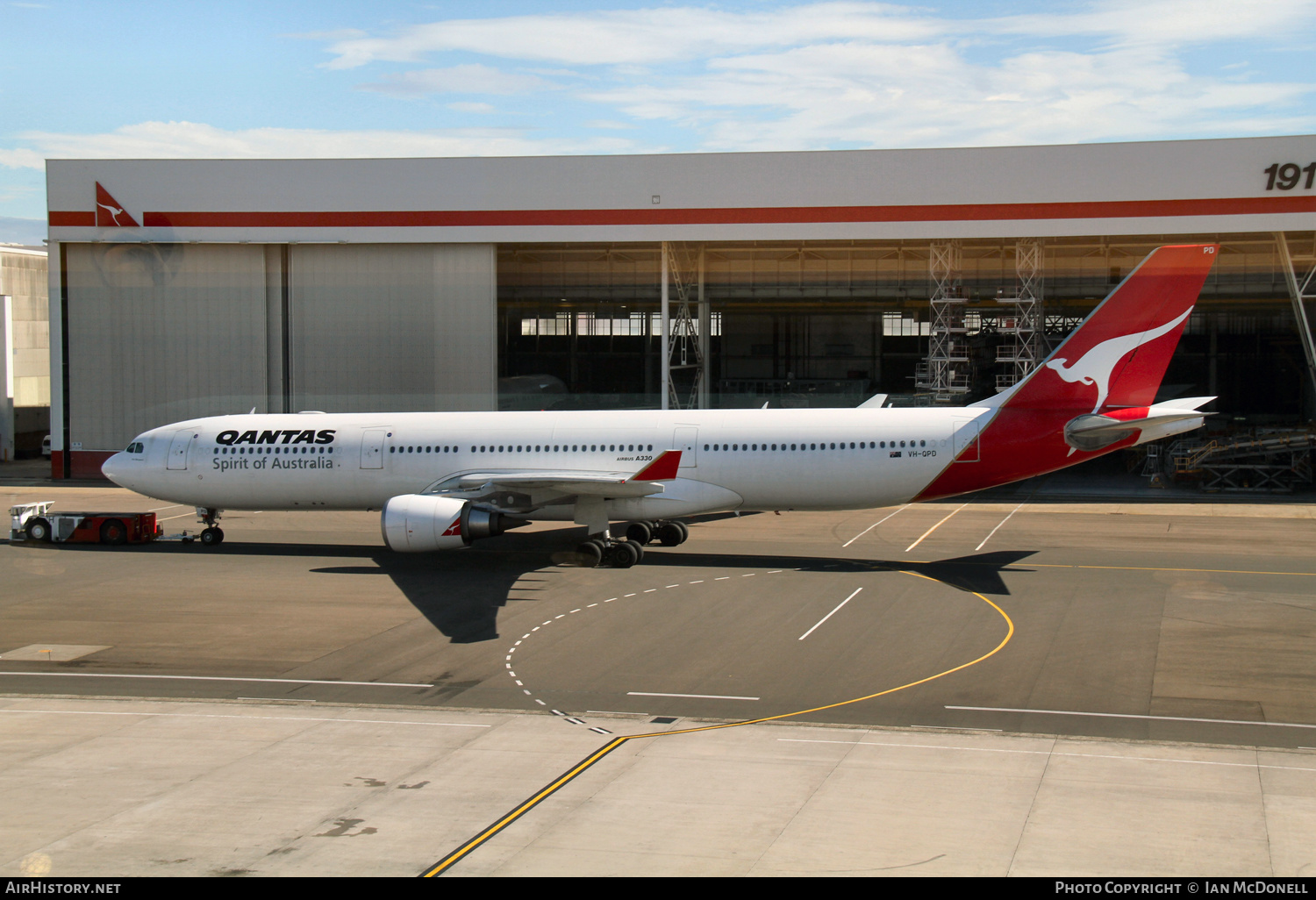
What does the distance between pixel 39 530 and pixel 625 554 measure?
19642mm

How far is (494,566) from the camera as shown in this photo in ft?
→ 97.1

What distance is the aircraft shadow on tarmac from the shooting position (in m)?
24.9

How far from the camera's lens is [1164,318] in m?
28.4

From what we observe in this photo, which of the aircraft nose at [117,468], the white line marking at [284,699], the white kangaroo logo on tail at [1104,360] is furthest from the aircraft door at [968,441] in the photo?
the aircraft nose at [117,468]

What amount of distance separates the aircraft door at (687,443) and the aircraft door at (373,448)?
870 centimetres

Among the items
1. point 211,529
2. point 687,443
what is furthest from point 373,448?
point 687,443

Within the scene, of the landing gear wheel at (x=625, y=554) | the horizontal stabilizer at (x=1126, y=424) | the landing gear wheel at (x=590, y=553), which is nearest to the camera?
the horizontal stabilizer at (x=1126, y=424)

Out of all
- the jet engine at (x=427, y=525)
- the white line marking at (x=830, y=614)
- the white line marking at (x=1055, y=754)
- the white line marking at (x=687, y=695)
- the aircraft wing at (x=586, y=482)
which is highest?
the aircraft wing at (x=586, y=482)

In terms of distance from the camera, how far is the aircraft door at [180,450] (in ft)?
108

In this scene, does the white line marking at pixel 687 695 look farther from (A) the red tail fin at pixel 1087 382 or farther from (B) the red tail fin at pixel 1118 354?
(B) the red tail fin at pixel 1118 354

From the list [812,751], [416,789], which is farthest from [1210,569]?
[416,789]

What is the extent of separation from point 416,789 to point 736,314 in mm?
47364

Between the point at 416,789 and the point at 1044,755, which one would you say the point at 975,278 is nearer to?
the point at 1044,755

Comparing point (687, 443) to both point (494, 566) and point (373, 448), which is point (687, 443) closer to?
point (494, 566)
